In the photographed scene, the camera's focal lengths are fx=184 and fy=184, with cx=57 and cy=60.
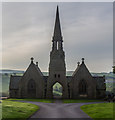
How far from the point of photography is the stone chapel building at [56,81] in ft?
210

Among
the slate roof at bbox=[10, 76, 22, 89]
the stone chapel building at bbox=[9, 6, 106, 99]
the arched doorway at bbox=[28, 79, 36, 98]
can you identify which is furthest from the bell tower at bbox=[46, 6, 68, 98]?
the slate roof at bbox=[10, 76, 22, 89]

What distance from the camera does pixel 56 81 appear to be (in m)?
64.6

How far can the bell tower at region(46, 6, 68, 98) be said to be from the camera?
64000 mm

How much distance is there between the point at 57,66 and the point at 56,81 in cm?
533

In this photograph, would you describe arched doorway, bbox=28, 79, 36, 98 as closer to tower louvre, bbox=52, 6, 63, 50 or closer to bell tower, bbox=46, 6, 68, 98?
bell tower, bbox=46, 6, 68, 98

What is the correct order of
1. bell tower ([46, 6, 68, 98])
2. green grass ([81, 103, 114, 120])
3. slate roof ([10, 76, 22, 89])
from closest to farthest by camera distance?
green grass ([81, 103, 114, 120]) < bell tower ([46, 6, 68, 98]) < slate roof ([10, 76, 22, 89])

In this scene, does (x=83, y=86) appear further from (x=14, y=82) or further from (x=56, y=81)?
(x=14, y=82)

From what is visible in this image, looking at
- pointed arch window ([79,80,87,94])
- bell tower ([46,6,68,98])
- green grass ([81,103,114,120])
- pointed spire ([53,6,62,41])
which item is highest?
pointed spire ([53,6,62,41])

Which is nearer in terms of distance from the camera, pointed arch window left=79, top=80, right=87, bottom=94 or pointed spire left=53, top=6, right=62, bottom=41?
pointed arch window left=79, top=80, right=87, bottom=94

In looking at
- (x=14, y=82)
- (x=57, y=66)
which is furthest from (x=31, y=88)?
(x=57, y=66)

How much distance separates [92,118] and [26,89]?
41.6 metres

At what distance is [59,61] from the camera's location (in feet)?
216

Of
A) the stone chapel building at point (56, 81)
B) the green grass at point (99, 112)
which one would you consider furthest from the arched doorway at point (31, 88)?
the green grass at point (99, 112)

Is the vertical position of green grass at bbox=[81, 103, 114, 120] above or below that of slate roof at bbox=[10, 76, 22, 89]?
→ below
